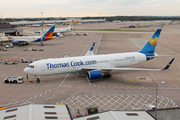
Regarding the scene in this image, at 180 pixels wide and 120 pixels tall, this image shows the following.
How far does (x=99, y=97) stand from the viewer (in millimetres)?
27500

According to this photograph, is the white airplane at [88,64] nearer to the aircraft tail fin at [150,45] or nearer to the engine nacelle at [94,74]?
the engine nacelle at [94,74]

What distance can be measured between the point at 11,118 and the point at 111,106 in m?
13.3

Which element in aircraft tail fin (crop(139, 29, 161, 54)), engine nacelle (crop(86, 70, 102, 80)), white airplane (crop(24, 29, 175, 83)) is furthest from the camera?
aircraft tail fin (crop(139, 29, 161, 54))

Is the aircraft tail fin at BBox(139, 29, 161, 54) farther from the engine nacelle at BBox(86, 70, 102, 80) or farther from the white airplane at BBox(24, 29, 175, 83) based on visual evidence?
the engine nacelle at BBox(86, 70, 102, 80)

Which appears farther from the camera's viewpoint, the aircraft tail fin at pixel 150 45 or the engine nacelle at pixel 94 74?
the aircraft tail fin at pixel 150 45

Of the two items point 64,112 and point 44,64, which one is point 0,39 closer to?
point 44,64

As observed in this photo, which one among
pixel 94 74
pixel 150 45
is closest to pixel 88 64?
pixel 94 74

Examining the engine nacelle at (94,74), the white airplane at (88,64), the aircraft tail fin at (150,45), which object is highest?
the aircraft tail fin at (150,45)

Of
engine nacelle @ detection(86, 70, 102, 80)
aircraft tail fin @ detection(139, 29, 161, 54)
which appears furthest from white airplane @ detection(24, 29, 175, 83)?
aircraft tail fin @ detection(139, 29, 161, 54)

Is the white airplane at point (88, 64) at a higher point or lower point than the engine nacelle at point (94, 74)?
higher

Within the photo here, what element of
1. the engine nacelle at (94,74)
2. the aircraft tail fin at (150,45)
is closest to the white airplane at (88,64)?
the engine nacelle at (94,74)

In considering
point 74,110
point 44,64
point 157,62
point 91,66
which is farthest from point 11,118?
point 157,62

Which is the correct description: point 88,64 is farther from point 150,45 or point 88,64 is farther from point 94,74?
point 150,45

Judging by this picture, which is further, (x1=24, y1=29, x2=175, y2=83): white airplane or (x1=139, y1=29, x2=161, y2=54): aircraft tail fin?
(x1=139, y1=29, x2=161, y2=54): aircraft tail fin
